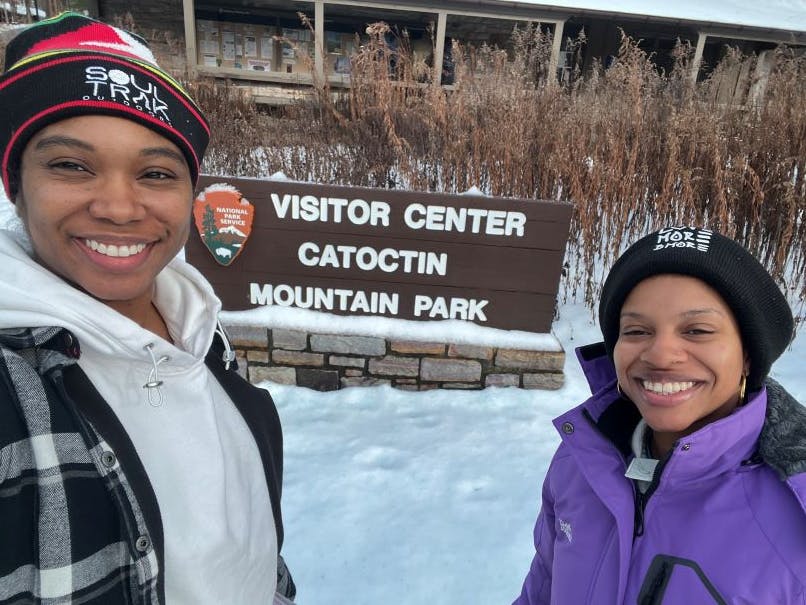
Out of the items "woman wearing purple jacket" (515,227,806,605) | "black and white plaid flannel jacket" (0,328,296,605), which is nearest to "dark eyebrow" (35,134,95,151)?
"black and white plaid flannel jacket" (0,328,296,605)

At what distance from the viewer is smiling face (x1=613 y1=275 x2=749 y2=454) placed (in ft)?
3.50

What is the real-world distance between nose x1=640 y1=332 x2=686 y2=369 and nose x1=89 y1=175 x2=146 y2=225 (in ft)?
3.37

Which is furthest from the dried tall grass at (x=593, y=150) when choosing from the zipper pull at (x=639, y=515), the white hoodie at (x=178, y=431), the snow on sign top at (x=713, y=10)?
the snow on sign top at (x=713, y=10)

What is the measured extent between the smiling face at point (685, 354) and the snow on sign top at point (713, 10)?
11.7 metres

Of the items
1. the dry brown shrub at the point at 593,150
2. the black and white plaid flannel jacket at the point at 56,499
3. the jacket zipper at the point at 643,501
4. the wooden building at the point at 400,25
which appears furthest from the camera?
the wooden building at the point at 400,25

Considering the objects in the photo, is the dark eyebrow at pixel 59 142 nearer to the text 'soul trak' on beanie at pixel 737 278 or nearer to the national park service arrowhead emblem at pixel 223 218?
the text 'soul trak' on beanie at pixel 737 278

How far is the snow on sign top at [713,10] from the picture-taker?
11297 mm

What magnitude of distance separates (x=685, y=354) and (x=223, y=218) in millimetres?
2853

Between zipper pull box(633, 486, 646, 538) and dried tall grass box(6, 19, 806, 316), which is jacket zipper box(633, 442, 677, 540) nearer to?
zipper pull box(633, 486, 646, 538)

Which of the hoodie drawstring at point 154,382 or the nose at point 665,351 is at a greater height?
the nose at point 665,351

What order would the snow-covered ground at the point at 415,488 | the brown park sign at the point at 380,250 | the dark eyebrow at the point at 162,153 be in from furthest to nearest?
the brown park sign at the point at 380,250, the snow-covered ground at the point at 415,488, the dark eyebrow at the point at 162,153

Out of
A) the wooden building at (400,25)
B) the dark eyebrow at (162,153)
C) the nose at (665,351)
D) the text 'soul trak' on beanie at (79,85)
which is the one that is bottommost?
the nose at (665,351)

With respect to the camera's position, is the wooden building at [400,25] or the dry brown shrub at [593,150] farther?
the wooden building at [400,25]

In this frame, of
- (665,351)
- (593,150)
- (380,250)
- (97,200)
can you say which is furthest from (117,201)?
(593,150)
